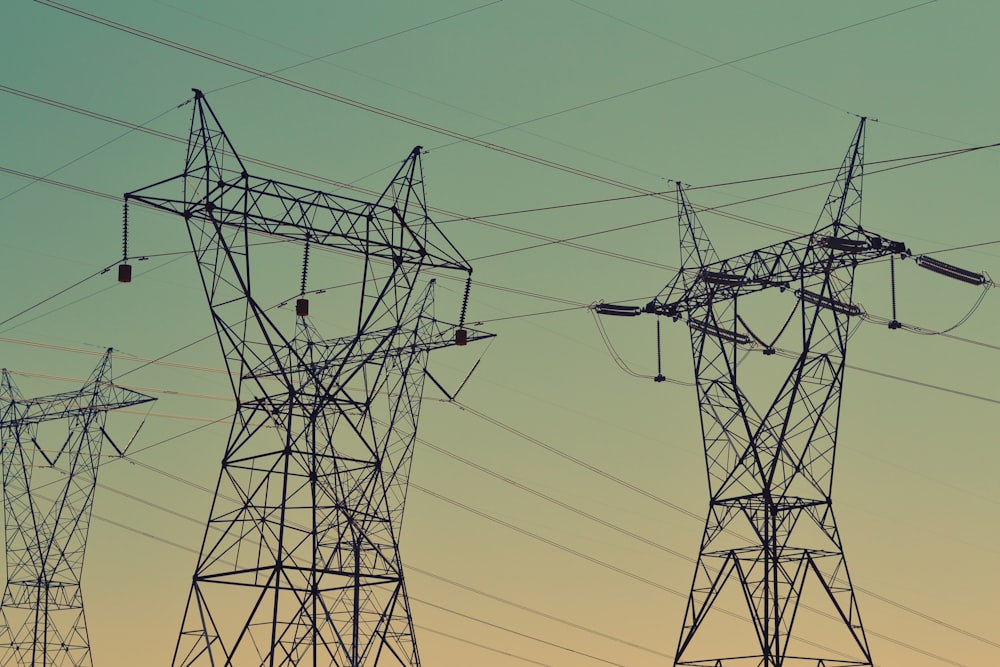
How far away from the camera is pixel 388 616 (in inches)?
1353

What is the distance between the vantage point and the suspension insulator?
37.6 m

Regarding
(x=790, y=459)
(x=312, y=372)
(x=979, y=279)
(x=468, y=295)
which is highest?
(x=979, y=279)

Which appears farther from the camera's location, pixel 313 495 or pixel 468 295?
pixel 468 295

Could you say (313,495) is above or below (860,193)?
below

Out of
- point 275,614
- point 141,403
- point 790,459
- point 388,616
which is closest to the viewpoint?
point 275,614

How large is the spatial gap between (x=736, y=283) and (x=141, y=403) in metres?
23.8

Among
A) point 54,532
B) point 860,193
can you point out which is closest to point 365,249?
point 860,193

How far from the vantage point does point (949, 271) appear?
38.2 m

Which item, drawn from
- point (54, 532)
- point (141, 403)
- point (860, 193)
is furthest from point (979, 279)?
point (54, 532)

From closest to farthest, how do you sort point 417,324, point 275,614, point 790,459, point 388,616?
1. point 275,614
2. point 388,616
3. point 790,459
4. point 417,324

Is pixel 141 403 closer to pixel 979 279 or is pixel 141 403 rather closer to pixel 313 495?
pixel 313 495

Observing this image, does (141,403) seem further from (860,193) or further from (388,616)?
(860,193)

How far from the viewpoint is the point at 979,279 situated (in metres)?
39.2

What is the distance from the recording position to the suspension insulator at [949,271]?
37.6 m
